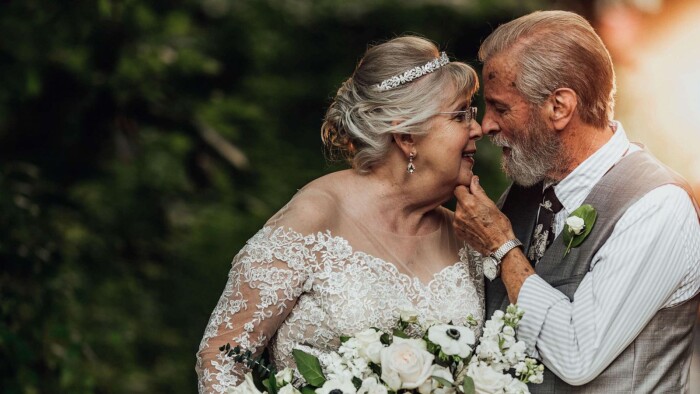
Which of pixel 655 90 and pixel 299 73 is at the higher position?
pixel 655 90

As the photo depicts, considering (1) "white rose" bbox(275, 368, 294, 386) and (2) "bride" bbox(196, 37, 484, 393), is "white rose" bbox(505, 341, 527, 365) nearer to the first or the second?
(2) "bride" bbox(196, 37, 484, 393)

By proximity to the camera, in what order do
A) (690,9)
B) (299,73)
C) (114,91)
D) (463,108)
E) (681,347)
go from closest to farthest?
(681,347) < (463,108) < (114,91) < (690,9) < (299,73)

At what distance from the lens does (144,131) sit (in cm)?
629

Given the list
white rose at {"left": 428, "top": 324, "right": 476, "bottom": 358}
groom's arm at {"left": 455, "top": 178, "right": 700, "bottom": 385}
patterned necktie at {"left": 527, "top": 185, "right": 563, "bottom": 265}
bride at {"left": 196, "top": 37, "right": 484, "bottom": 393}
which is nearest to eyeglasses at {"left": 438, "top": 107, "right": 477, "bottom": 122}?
bride at {"left": 196, "top": 37, "right": 484, "bottom": 393}

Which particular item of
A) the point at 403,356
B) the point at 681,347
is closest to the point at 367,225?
the point at 403,356

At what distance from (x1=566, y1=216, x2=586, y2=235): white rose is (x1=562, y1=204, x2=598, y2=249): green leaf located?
0.02m

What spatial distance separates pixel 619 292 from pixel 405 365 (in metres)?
0.83

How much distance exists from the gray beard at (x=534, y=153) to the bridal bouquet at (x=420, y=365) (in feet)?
2.87

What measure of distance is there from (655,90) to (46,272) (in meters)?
3.89

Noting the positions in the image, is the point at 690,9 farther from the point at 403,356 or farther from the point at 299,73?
the point at 403,356

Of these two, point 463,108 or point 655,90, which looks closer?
point 463,108

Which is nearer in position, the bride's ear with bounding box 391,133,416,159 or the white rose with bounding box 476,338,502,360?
the white rose with bounding box 476,338,502,360

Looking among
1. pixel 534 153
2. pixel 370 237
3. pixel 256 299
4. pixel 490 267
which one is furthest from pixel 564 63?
pixel 256 299

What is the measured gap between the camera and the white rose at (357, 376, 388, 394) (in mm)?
2654
